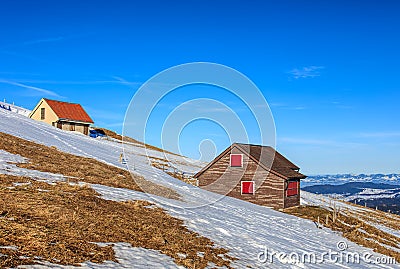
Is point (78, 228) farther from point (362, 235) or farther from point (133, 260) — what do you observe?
point (362, 235)

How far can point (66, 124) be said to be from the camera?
223 ft

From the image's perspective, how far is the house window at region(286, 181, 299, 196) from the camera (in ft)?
140

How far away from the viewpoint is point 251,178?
4309cm

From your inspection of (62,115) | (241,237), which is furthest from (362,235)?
(62,115)

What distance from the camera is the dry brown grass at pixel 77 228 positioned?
10086mm

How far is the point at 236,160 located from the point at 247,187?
11.5ft

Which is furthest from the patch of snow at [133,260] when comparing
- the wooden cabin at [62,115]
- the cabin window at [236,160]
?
the wooden cabin at [62,115]

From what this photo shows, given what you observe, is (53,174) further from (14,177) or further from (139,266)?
(139,266)

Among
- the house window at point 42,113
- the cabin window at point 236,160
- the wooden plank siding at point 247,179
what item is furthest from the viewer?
the house window at point 42,113

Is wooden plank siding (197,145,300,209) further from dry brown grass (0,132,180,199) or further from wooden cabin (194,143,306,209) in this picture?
dry brown grass (0,132,180,199)

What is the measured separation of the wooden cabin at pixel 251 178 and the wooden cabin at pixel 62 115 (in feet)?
114

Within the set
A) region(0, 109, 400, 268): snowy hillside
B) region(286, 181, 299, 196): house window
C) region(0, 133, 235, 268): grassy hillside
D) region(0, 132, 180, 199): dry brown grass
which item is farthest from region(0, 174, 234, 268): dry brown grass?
region(286, 181, 299, 196): house window

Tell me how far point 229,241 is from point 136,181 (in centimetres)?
1266

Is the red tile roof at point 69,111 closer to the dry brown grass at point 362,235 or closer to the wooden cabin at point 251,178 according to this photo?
the wooden cabin at point 251,178
